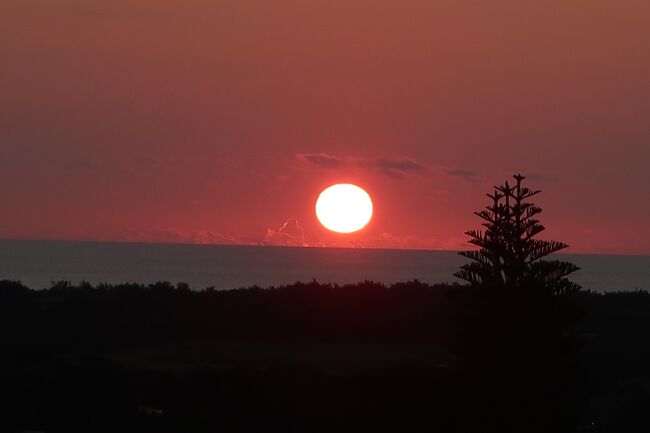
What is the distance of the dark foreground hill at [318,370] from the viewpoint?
73.7 feet

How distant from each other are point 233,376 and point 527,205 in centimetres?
675

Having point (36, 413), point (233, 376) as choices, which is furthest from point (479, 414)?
point (36, 413)

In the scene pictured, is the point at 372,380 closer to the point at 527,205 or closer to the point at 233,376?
the point at 233,376

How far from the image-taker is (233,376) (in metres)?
25.2

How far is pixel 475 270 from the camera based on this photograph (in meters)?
23.2

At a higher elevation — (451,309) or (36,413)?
(451,309)

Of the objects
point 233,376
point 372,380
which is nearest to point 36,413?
point 233,376

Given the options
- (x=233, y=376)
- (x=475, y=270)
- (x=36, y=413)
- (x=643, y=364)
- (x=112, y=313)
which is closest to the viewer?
(x=36, y=413)

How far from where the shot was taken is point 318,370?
88.4 feet

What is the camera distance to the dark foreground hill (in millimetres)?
22469

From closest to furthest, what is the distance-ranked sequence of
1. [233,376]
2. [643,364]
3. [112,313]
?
[233,376] → [643,364] → [112,313]

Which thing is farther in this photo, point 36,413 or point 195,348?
point 195,348

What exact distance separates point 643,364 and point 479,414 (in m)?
8.75

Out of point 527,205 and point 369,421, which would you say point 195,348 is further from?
point 527,205
